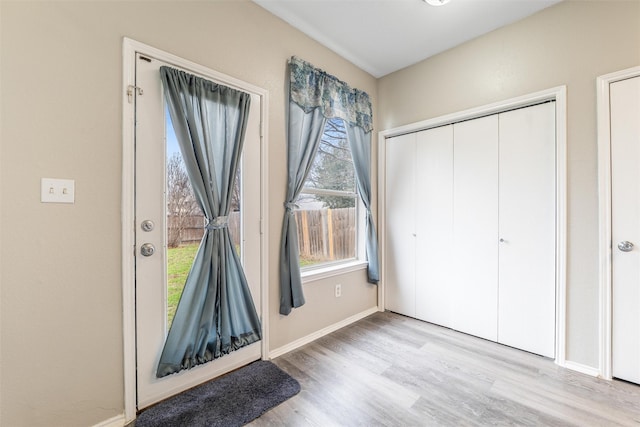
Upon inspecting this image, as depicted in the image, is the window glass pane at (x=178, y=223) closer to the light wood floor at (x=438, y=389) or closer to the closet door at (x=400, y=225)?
the light wood floor at (x=438, y=389)

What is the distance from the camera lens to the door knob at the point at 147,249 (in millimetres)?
1584

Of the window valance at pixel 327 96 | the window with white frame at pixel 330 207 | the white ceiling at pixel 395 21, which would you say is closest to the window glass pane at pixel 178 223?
the window with white frame at pixel 330 207

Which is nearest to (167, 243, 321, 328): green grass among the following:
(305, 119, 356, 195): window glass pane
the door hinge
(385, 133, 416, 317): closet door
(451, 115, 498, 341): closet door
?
the door hinge

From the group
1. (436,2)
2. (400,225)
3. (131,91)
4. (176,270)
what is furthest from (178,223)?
(436,2)

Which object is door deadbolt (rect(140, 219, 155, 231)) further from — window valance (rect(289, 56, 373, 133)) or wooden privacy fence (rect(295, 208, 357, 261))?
window valance (rect(289, 56, 373, 133))

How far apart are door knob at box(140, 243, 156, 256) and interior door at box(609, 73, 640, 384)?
9.68 ft

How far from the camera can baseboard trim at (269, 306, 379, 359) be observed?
7.35 feet

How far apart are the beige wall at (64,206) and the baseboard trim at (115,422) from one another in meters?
0.03

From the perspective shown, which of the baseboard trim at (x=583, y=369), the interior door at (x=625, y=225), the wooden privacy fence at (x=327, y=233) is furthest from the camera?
the wooden privacy fence at (x=327, y=233)

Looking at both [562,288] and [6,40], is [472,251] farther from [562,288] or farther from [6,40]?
[6,40]

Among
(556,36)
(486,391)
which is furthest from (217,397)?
(556,36)

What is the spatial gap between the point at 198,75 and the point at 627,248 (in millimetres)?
3008

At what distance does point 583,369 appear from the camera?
6.44 ft

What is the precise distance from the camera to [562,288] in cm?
204
